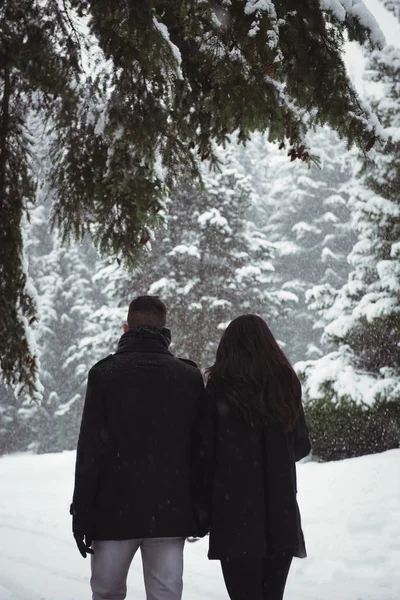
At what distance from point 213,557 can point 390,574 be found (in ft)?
15.2

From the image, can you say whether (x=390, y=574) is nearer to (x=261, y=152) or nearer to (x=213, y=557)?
(x=213, y=557)

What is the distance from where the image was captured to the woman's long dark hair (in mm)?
3389

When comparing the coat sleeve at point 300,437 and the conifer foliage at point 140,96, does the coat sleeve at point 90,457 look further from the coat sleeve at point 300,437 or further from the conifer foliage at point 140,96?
the conifer foliage at point 140,96

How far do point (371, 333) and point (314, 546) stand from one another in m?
5.88

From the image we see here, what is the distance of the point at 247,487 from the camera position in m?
3.36

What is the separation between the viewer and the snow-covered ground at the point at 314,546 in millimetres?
6641

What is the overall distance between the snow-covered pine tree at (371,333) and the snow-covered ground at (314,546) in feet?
3.46

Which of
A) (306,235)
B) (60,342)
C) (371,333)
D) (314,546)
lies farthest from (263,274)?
(314,546)

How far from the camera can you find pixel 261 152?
160 feet

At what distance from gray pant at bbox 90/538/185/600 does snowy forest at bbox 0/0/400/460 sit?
259cm

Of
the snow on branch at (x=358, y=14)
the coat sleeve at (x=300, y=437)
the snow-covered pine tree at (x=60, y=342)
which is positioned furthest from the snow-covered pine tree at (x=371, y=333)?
the snow-covered pine tree at (x=60, y=342)

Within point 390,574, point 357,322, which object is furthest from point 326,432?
point 390,574

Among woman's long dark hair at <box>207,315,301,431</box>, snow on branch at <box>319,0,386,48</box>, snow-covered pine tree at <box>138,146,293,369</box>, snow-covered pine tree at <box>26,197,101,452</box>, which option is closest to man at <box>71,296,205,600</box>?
woman's long dark hair at <box>207,315,301,431</box>

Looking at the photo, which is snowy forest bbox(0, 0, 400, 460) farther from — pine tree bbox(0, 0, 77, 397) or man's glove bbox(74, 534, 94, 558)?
man's glove bbox(74, 534, 94, 558)
